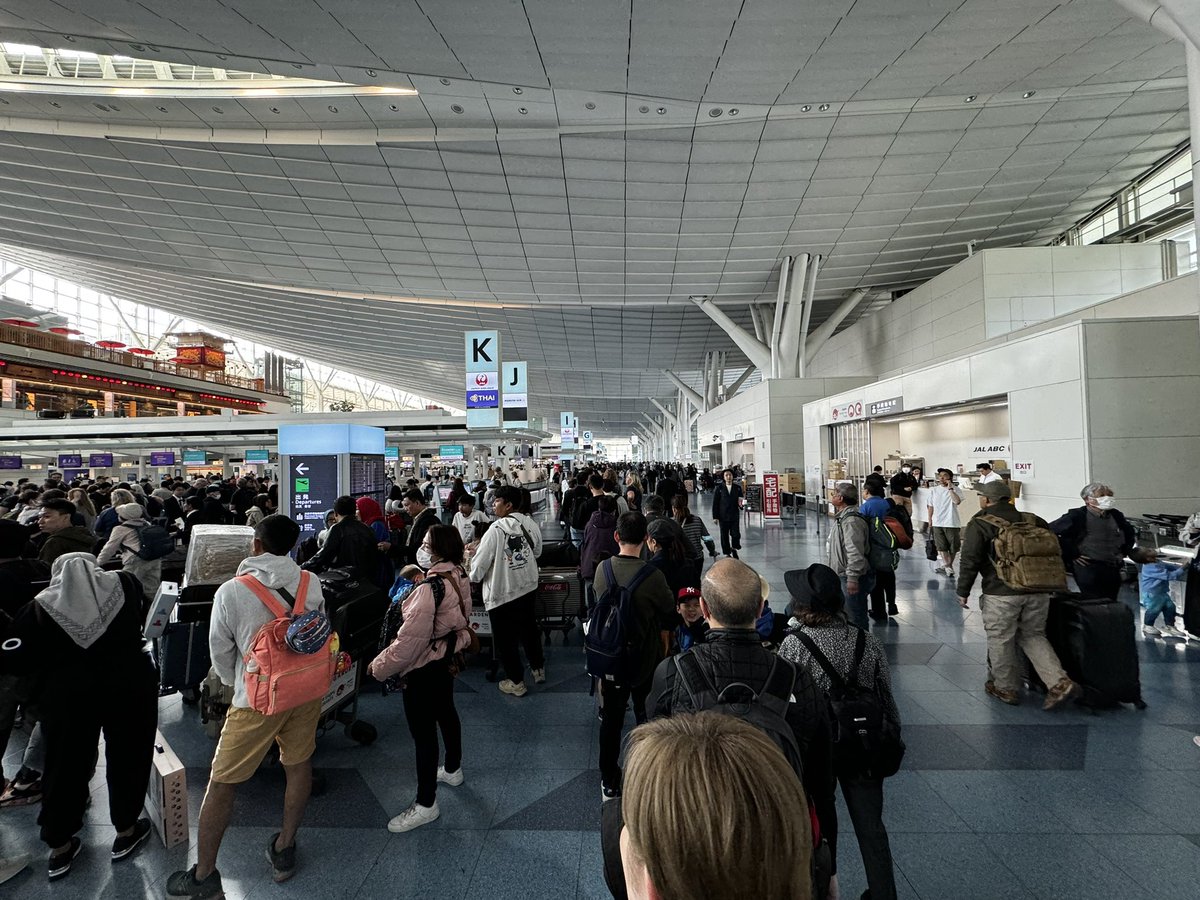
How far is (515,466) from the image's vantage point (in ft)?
84.1

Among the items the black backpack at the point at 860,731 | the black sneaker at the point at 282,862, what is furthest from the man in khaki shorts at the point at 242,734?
the black backpack at the point at 860,731

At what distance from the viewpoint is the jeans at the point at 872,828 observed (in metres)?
2.20

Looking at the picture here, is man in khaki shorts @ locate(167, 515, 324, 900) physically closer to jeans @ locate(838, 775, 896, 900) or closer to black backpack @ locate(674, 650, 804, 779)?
black backpack @ locate(674, 650, 804, 779)

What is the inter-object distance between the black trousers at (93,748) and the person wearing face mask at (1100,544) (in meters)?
7.12

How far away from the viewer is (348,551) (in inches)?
207

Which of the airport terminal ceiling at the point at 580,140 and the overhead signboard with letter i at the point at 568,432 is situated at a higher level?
the airport terminal ceiling at the point at 580,140

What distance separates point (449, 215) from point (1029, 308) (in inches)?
728

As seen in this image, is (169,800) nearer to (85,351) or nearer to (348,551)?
(348,551)

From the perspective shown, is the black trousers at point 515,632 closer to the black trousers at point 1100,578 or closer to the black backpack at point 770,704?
the black backpack at point 770,704

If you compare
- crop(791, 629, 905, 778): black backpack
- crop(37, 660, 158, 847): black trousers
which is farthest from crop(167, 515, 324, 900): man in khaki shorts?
crop(791, 629, 905, 778): black backpack

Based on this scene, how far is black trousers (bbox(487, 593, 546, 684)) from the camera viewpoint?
4707mm

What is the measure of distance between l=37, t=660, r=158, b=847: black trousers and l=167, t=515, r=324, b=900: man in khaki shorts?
565mm

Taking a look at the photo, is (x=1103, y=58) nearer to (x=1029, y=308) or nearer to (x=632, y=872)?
(x=1029, y=308)

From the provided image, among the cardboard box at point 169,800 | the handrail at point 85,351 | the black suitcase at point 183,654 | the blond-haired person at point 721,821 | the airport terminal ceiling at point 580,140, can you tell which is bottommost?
the cardboard box at point 169,800
